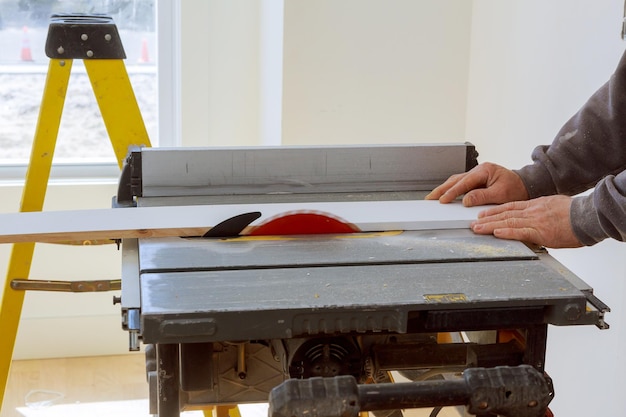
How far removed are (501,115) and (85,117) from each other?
5.20 ft

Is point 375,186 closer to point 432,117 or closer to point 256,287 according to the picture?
point 256,287

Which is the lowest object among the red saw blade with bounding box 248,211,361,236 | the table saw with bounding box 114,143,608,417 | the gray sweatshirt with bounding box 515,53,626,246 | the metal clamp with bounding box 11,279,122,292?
the metal clamp with bounding box 11,279,122,292

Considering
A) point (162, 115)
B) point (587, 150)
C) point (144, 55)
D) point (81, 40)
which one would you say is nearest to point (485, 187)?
point (587, 150)

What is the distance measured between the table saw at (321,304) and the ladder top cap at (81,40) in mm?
472

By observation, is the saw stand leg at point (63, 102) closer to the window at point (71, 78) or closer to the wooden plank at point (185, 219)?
the wooden plank at point (185, 219)

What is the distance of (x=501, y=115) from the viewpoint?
2643 mm

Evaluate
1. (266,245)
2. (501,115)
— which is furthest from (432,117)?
(266,245)

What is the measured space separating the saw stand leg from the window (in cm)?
111

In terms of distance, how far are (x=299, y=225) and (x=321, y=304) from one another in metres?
0.37

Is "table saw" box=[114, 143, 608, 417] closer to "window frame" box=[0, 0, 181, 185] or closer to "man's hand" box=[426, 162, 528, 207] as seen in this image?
"man's hand" box=[426, 162, 528, 207]

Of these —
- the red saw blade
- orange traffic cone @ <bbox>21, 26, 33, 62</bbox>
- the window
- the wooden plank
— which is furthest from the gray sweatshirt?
orange traffic cone @ <bbox>21, 26, 33, 62</bbox>

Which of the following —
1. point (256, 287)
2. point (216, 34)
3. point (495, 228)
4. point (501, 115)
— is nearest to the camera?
point (256, 287)

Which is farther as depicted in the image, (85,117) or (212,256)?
(85,117)

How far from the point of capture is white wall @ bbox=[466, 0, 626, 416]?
211 centimetres
